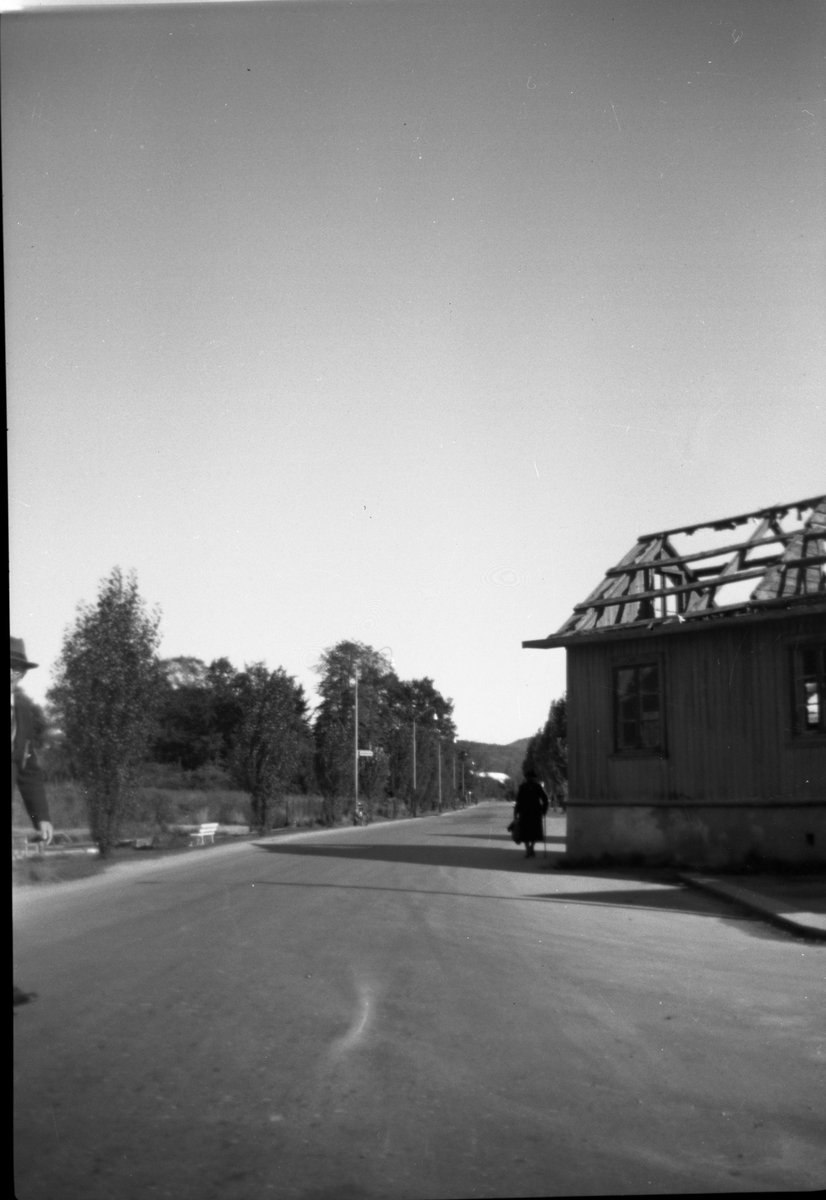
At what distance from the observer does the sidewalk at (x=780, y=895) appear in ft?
15.6

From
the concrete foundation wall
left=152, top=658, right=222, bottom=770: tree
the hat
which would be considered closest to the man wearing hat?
the hat

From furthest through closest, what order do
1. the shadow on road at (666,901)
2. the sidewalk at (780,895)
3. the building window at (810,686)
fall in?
the sidewalk at (780,895)
the building window at (810,686)
the shadow on road at (666,901)

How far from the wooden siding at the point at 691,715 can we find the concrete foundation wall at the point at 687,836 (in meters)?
0.06

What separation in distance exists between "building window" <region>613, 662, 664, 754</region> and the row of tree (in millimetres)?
628

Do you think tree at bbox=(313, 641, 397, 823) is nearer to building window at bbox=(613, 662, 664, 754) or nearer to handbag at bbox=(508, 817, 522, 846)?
handbag at bbox=(508, 817, 522, 846)

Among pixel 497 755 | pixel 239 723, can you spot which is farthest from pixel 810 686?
pixel 239 723

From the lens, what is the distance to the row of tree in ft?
9.87

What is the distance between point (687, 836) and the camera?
13.7 feet

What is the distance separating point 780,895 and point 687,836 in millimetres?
1589

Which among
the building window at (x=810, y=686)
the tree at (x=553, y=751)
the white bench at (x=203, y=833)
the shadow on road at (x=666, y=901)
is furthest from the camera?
the building window at (x=810, y=686)

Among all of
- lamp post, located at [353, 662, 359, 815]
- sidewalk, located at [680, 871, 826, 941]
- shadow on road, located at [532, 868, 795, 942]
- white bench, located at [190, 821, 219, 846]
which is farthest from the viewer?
sidewalk, located at [680, 871, 826, 941]

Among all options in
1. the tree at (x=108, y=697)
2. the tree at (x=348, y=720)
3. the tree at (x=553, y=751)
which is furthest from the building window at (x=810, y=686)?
the tree at (x=108, y=697)

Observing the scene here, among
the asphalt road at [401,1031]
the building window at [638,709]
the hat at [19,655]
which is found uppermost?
the hat at [19,655]

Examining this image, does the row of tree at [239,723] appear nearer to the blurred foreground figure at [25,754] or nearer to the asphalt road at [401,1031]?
the blurred foreground figure at [25,754]
